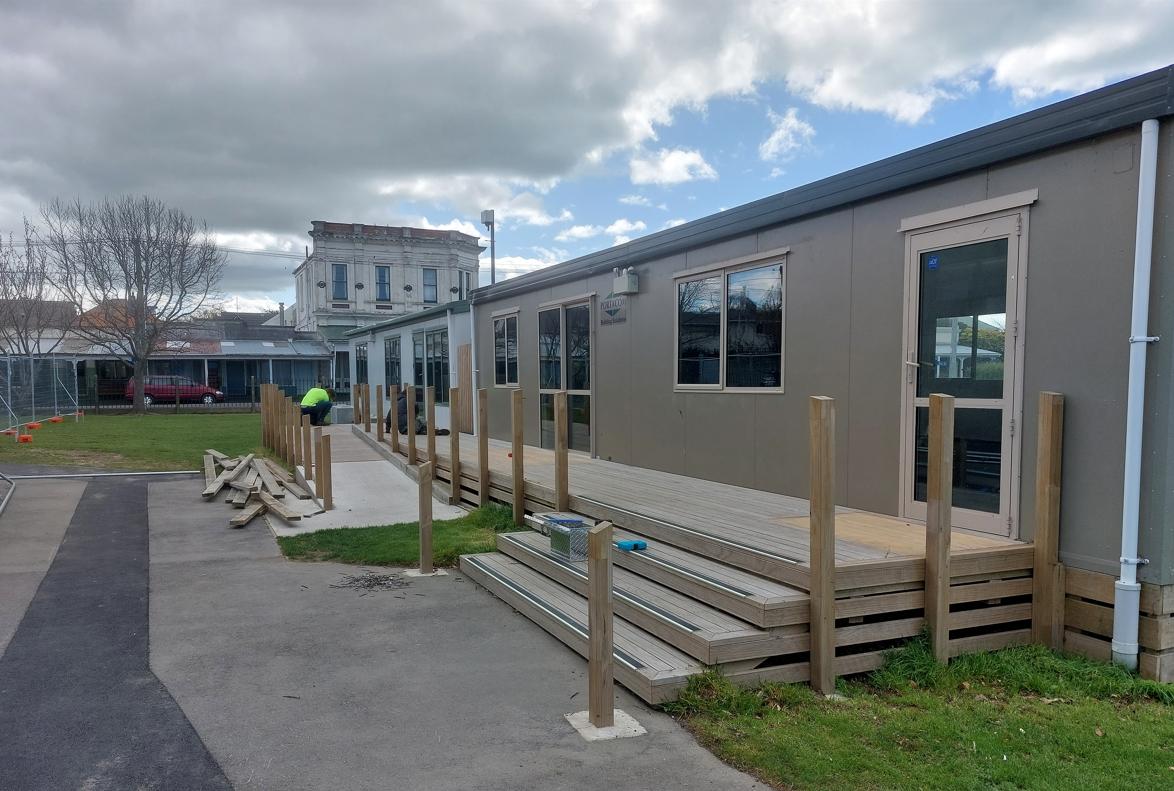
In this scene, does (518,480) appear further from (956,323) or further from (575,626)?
(956,323)

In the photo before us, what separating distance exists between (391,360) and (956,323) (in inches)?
607

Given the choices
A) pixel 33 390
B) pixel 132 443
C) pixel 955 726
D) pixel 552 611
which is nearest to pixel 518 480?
pixel 552 611

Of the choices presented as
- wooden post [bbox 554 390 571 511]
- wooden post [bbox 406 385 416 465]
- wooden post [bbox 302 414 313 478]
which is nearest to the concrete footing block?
wooden post [bbox 554 390 571 511]

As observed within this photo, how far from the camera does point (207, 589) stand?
595cm

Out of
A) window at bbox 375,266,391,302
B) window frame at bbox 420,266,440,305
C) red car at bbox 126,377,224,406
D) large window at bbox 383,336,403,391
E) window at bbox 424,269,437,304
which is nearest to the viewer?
large window at bbox 383,336,403,391

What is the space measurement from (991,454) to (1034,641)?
1.13m

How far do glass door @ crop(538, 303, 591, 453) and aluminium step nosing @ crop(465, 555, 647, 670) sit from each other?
12.6 feet

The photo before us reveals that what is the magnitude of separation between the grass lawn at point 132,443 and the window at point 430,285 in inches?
640

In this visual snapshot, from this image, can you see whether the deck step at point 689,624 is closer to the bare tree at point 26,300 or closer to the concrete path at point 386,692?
the concrete path at point 386,692

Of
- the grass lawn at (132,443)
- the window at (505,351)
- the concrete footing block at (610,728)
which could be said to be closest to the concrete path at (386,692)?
the concrete footing block at (610,728)

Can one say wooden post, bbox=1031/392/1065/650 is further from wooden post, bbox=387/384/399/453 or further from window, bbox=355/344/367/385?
window, bbox=355/344/367/385

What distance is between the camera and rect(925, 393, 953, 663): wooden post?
3979mm

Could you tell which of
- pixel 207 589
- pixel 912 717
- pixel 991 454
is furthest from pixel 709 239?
pixel 207 589

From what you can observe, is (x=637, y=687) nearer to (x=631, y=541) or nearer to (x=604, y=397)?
(x=631, y=541)
